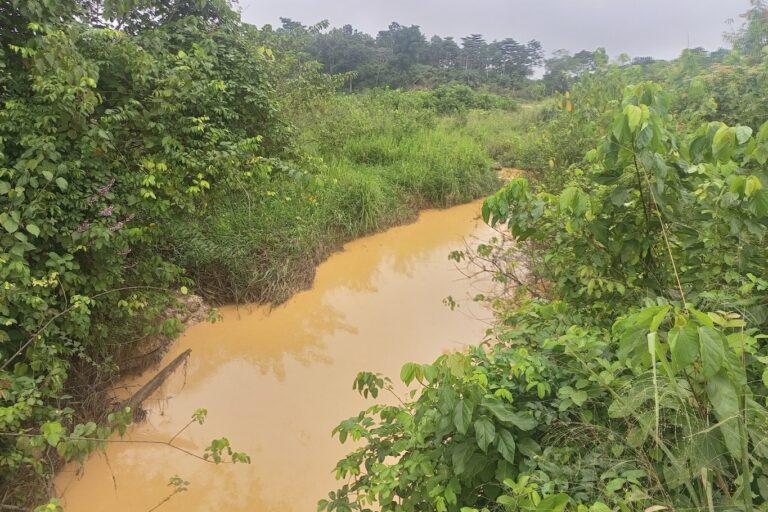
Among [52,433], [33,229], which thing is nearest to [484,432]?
[52,433]

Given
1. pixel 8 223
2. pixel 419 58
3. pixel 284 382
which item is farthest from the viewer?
pixel 419 58

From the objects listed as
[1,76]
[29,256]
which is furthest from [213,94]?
[29,256]

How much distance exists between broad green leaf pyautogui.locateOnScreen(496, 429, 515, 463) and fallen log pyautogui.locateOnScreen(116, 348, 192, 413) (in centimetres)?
243

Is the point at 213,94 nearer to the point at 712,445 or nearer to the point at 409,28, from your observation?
the point at 712,445

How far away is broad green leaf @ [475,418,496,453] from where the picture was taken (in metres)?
1.22

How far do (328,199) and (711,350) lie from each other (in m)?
5.16

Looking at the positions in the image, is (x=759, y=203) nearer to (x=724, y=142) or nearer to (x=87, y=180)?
(x=724, y=142)

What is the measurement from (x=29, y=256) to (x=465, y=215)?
5.86 metres

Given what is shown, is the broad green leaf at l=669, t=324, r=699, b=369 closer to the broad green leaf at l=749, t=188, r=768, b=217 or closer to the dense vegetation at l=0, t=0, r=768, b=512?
the dense vegetation at l=0, t=0, r=768, b=512

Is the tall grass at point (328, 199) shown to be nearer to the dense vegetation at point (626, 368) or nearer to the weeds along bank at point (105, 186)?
the weeds along bank at point (105, 186)

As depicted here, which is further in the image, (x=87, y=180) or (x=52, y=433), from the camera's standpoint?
(x=87, y=180)

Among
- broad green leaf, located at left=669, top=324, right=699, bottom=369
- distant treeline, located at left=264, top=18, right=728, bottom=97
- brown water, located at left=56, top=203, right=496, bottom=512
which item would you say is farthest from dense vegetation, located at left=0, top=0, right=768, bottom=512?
distant treeline, located at left=264, top=18, right=728, bottom=97

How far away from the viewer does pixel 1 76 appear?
7.16 feet

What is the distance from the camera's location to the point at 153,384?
312 centimetres
